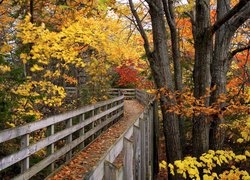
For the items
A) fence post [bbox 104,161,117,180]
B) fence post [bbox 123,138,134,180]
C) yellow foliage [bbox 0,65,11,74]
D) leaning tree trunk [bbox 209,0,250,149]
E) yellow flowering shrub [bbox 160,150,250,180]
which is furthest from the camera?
yellow foliage [bbox 0,65,11,74]

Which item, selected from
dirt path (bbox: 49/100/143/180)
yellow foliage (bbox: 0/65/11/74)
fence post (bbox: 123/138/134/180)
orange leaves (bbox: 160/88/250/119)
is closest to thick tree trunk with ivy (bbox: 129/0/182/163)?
orange leaves (bbox: 160/88/250/119)

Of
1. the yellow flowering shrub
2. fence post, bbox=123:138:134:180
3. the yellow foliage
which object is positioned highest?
the yellow foliage

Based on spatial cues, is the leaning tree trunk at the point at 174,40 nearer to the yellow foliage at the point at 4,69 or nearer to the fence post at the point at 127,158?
the yellow foliage at the point at 4,69

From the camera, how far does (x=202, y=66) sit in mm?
6062

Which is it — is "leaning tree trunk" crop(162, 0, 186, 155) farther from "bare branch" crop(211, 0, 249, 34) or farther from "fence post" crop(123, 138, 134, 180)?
"fence post" crop(123, 138, 134, 180)

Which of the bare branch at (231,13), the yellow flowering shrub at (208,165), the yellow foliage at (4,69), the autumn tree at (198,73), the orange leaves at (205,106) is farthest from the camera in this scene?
the yellow foliage at (4,69)

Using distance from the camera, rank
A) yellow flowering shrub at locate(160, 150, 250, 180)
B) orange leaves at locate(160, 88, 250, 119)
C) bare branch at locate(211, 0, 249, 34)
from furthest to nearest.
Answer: orange leaves at locate(160, 88, 250, 119) → yellow flowering shrub at locate(160, 150, 250, 180) → bare branch at locate(211, 0, 249, 34)

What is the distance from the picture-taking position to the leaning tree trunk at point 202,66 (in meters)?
5.84

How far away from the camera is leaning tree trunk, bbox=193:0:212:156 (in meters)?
5.84

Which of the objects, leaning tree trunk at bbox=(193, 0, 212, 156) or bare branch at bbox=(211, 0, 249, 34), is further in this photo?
leaning tree trunk at bbox=(193, 0, 212, 156)

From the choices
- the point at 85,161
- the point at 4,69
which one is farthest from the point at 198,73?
the point at 4,69

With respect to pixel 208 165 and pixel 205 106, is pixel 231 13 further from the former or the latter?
pixel 208 165

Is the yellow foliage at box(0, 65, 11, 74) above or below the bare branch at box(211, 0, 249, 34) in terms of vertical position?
below

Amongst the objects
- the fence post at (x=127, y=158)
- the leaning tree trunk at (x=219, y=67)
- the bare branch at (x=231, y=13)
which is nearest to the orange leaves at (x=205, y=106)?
the leaning tree trunk at (x=219, y=67)
